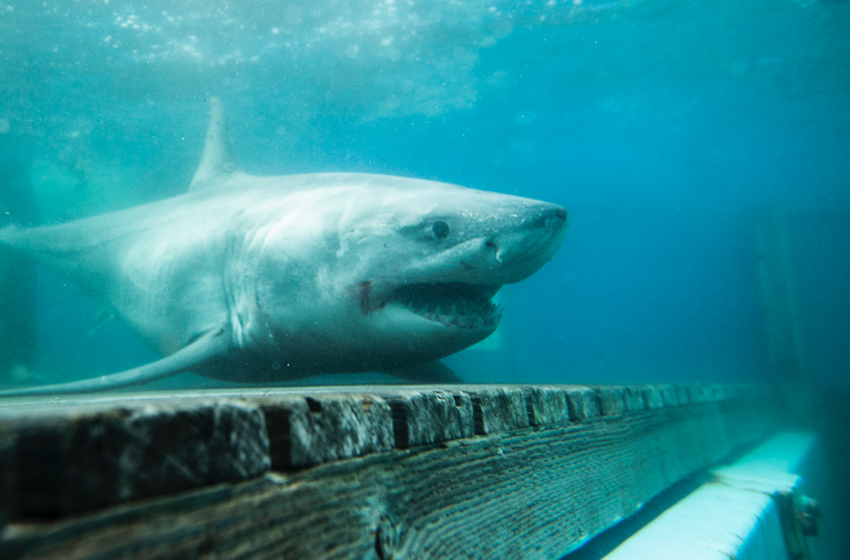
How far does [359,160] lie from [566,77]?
2143cm

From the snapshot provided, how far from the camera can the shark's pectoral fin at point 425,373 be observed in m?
3.22

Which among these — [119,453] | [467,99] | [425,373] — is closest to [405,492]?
[119,453]

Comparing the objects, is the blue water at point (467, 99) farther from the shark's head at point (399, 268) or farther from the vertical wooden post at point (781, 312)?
the shark's head at point (399, 268)

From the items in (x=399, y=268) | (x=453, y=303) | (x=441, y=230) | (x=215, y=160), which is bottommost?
(x=453, y=303)

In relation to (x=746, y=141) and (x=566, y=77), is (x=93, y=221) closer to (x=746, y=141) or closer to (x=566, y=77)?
(x=566, y=77)

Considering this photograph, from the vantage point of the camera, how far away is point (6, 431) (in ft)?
1.16

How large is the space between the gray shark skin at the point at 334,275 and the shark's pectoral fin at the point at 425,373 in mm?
194

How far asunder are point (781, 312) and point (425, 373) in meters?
13.8

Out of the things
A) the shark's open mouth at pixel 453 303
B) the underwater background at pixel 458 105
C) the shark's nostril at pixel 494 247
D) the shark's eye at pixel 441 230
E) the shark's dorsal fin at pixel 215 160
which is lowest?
the shark's open mouth at pixel 453 303

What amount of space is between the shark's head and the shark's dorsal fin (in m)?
2.98

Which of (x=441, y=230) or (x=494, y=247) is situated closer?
(x=494, y=247)

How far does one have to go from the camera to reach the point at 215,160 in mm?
5629

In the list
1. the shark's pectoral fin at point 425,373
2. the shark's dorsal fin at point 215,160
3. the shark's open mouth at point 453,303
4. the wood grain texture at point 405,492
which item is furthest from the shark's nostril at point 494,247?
the shark's dorsal fin at point 215,160

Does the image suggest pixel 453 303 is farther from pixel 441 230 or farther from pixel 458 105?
pixel 458 105
